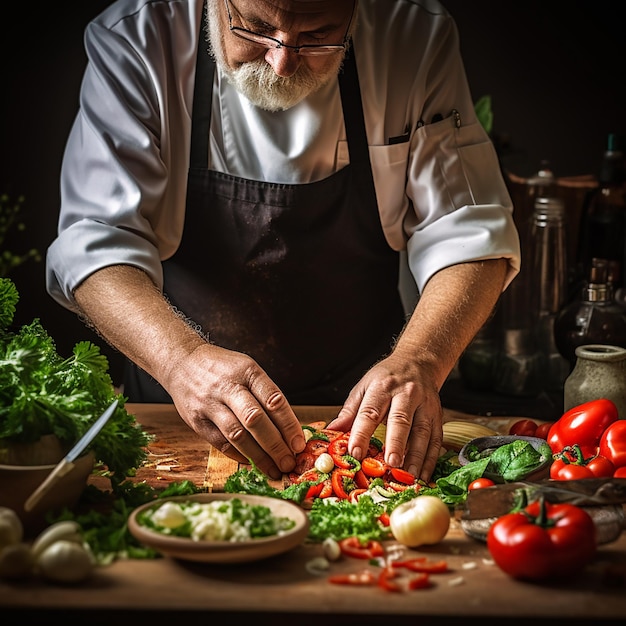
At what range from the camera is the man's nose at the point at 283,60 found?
92.1 inches

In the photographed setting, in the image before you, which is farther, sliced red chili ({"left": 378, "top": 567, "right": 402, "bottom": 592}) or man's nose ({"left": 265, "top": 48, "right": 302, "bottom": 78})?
man's nose ({"left": 265, "top": 48, "right": 302, "bottom": 78})

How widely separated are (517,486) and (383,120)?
1297mm

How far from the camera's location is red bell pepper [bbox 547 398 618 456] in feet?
7.57

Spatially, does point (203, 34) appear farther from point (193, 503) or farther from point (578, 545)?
point (578, 545)

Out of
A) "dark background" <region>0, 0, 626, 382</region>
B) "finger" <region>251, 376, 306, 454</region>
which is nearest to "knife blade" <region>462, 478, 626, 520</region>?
"finger" <region>251, 376, 306, 454</region>

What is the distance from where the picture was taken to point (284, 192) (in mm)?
2697

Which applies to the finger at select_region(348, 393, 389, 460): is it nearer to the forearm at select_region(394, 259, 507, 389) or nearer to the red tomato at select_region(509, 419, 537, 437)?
the forearm at select_region(394, 259, 507, 389)

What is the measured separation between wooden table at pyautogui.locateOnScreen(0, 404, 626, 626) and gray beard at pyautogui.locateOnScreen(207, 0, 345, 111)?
4.36ft

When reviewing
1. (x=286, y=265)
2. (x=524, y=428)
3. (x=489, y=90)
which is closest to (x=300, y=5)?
(x=286, y=265)

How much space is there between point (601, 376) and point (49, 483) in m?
1.49

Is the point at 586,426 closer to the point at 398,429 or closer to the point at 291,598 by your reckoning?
the point at 398,429

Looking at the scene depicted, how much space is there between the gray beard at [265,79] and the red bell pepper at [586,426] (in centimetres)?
111

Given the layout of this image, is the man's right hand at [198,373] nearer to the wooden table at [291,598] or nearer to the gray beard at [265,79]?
the wooden table at [291,598]

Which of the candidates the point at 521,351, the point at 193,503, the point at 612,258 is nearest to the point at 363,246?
the point at 521,351
